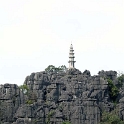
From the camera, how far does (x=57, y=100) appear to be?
95.6 metres

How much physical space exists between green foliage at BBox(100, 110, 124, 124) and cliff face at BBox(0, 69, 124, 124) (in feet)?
1.99

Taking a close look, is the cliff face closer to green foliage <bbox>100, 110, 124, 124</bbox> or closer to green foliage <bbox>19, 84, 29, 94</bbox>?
green foliage <bbox>19, 84, 29, 94</bbox>

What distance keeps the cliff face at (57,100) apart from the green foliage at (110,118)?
61 cm

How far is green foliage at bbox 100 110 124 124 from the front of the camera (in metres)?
91.9

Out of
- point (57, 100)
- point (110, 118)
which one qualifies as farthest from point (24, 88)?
point (110, 118)

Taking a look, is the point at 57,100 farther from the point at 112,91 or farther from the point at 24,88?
the point at 112,91

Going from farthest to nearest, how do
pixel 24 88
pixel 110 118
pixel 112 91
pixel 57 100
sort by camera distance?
pixel 24 88 → pixel 112 91 → pixel 57 100 → pixel 110 118

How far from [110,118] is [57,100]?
6.46m

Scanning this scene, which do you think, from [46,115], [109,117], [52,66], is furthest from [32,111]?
[52,66]

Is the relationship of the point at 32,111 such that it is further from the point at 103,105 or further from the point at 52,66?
the point at 52,66

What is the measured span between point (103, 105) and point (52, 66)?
1886 cm

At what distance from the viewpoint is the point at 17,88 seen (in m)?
94.7

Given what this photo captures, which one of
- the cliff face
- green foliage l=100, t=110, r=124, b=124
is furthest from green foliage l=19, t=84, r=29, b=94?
green foliage l=100, t=110, r=124, b=124

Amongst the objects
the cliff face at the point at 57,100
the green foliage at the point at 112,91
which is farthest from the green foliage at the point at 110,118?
the green foliage at the point at 112,91
